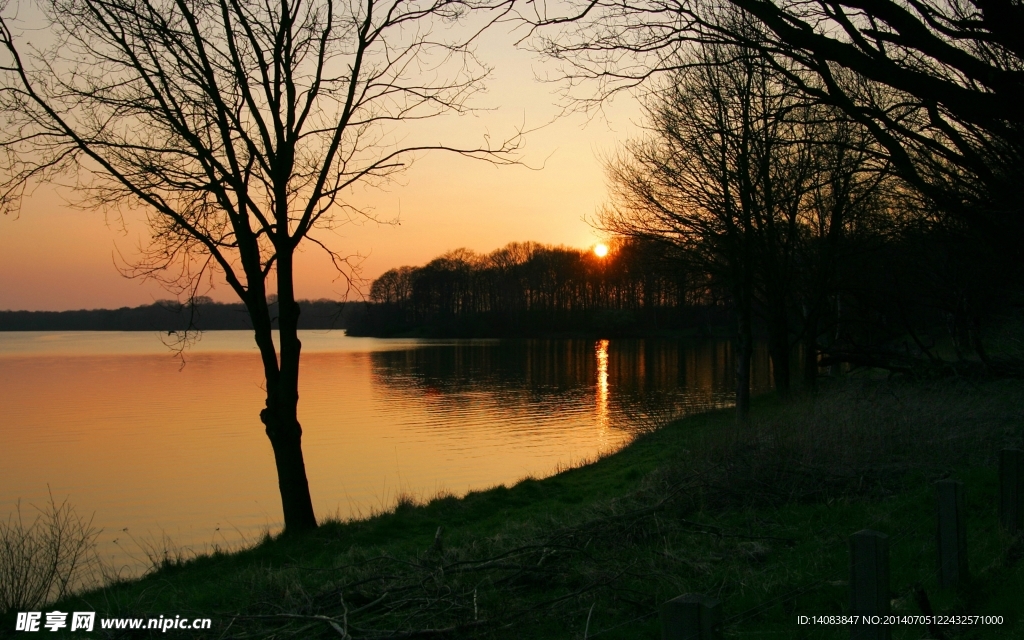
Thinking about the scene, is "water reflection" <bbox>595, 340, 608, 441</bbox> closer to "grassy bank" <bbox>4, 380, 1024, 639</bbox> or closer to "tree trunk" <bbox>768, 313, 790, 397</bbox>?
"tree trunk" <bbox>768, 313, 790, 397</bbox>

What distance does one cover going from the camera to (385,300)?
14375cm

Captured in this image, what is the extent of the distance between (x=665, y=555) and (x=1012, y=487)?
2860 millimetres

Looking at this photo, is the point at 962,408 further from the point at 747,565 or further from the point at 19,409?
the point at 19,409

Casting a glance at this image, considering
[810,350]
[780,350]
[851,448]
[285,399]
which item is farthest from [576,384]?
[851,448]

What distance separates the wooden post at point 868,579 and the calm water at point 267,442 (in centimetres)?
838

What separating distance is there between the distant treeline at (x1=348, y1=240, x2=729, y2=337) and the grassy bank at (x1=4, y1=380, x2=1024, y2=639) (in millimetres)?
86269

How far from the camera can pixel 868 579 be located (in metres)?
3.95

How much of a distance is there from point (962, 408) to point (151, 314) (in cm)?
1359

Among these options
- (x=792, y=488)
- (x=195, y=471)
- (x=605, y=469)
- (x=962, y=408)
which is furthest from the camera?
(x=195, y=471)

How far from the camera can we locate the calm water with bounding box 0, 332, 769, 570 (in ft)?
54.9

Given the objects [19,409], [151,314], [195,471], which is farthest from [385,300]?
[151,314]

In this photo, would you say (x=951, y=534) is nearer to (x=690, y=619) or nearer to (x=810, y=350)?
(x=690, y=619)

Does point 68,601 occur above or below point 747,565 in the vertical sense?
below

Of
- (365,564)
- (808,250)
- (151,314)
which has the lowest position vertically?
(365,564)
